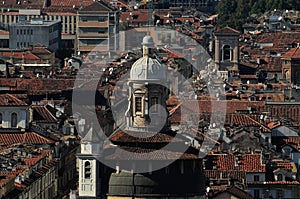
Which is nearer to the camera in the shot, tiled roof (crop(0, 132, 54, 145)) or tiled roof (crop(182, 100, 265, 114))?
tiled roof (crop(0, 132, 54, 145))

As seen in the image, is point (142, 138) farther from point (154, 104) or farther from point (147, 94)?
point (147, 94)

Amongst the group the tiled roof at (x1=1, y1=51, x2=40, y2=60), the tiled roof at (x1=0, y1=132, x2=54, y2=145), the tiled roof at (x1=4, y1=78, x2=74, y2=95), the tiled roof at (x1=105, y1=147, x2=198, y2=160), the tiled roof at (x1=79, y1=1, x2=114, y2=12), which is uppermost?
the tiled roof at (x1=105, y1=147, x2=198, y2=160)

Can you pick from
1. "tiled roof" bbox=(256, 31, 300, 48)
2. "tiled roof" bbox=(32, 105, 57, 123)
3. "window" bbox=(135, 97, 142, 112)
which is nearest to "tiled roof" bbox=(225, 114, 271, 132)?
"tiled roof" bbox=(32, 105, 57, 123)

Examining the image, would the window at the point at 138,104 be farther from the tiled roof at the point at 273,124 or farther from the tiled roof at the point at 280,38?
the tiled roof at the point at 280,38

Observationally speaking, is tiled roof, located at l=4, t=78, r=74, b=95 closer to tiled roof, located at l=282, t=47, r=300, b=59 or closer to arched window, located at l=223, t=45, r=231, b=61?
arched window, located at l=223, t=45, r=231, b=61

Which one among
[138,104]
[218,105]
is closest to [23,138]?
[218,105]

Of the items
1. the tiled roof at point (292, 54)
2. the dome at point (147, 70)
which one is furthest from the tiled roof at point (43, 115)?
the tiled roof at point (292, 54)

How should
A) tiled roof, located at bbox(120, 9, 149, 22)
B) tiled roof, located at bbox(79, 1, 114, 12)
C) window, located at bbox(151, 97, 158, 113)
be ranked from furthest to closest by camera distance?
tiled roof, located at bbox(120, 9, 149, 22) < tiled roof, located at bbox(79, 1, 114, 12) < window, located at bbox(151, 97, 158, 113)

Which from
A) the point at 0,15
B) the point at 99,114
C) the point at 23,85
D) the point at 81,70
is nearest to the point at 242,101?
the point at 99,114
